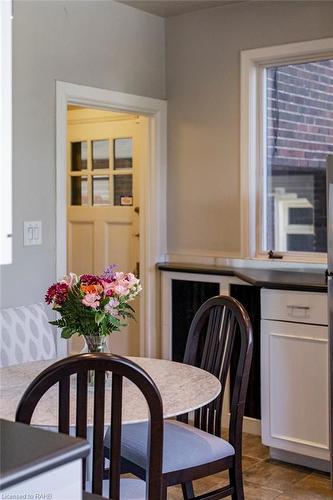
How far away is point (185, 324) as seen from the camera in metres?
4.29

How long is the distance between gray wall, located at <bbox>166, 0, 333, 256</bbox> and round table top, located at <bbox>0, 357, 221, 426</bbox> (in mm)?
1720

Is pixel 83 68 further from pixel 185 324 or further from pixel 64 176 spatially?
pixel 185 324

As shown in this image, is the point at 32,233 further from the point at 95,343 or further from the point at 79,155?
the point at 79,155

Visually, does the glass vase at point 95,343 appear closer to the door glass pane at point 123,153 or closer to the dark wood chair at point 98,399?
the dark wood chair at point 98,399

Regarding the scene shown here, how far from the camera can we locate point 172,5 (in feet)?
13.6

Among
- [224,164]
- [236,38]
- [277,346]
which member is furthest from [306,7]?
[277,346]

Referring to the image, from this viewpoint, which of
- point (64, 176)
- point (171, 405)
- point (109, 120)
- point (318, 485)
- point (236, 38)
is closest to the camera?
point (171, 405)

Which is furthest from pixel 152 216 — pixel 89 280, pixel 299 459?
pixel 89 280

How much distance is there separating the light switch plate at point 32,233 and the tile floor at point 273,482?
4.49 feet

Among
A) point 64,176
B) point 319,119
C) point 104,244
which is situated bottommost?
point 104,244

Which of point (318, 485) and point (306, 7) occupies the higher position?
point (306, 7)

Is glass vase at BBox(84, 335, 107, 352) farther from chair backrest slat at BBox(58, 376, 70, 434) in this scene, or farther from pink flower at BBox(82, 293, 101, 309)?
chair backrest slat at BBox(58, 376, 70, 434)

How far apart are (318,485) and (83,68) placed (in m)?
2.44

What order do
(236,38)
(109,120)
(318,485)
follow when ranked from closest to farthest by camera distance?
(318,485) < (236,38) < (109,120)
